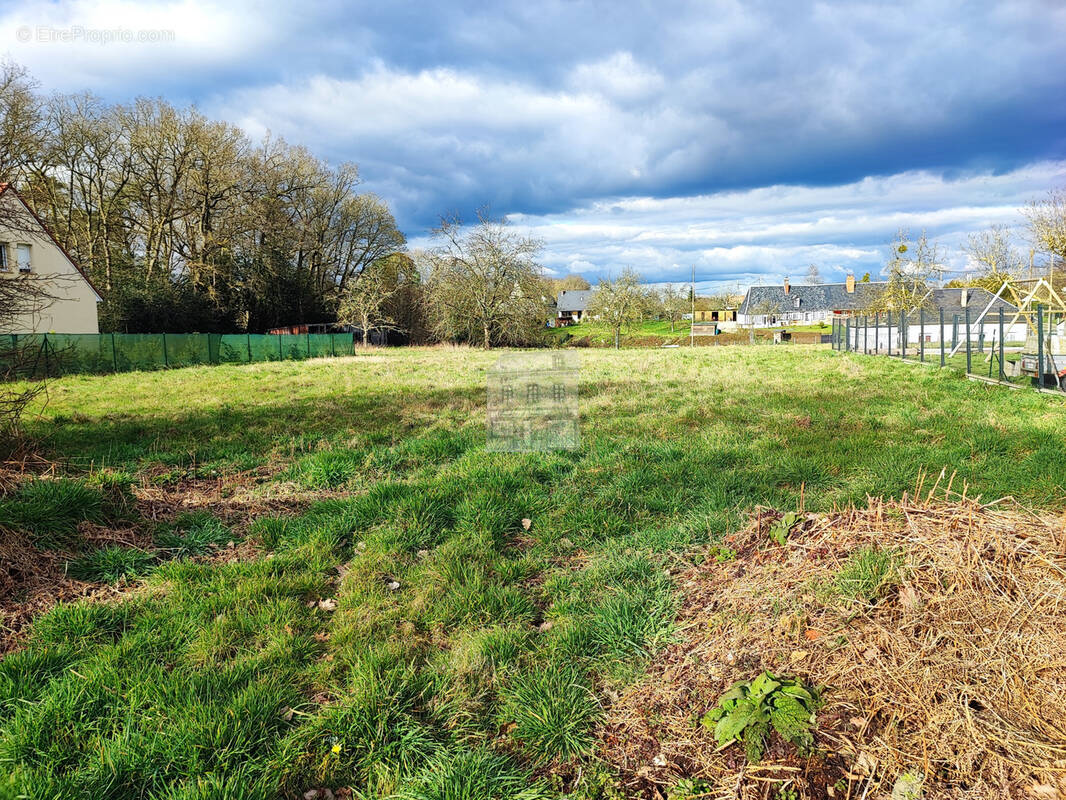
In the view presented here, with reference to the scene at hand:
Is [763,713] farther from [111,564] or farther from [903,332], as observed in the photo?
[903,332]

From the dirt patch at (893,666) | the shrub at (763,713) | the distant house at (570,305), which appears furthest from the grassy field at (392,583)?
the distant house at (570,305)

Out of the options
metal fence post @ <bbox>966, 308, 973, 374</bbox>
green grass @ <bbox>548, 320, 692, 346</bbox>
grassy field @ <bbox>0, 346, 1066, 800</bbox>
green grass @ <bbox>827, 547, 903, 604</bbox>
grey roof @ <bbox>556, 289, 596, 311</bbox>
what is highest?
grey roof @ <bbox>556, 289, 596, 311</bbox>

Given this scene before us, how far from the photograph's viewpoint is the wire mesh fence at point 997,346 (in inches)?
466

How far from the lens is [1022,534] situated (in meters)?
2.88

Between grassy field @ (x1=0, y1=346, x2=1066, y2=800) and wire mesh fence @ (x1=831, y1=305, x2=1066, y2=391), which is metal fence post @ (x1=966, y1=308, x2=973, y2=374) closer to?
wire mesh fence @ (x1=831, y1=305, x2=1066, y2=391)

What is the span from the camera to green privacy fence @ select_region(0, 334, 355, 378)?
72.9 feet

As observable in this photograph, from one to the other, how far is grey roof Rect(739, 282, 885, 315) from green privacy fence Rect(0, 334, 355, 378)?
69.0 metres

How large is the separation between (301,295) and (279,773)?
43.8 metres

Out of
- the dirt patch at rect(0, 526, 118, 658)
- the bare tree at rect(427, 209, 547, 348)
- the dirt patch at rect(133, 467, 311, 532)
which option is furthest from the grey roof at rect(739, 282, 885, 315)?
the dirt patch at rect(0, 526, 118, 658)

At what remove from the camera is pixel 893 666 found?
2449 mm

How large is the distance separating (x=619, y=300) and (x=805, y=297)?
45.7 meters

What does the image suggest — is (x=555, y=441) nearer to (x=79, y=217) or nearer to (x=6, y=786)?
(x=6, y=786)

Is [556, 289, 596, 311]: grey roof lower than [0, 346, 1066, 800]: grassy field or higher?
higher

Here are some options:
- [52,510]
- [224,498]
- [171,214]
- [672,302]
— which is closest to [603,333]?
[672,302]
